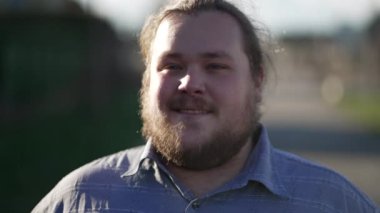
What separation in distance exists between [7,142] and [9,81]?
15.1ft

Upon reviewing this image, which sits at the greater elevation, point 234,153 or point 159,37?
point 159,37

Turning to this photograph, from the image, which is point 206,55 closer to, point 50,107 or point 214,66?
point 214,66

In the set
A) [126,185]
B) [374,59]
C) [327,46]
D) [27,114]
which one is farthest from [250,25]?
[327,46]

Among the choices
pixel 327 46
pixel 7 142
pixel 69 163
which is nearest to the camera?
pixel 69 163

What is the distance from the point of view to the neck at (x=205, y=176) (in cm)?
317

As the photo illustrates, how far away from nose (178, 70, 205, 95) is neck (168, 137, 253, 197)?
0.32 metres

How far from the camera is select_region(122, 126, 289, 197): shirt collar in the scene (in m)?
3.15

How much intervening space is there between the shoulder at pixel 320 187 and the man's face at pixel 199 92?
0.24 m

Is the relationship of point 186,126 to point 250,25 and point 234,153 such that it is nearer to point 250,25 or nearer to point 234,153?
point 234,153

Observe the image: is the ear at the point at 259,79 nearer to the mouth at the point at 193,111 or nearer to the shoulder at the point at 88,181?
the mouth at the point at 193,111

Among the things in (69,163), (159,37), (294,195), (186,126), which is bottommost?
(69,163)

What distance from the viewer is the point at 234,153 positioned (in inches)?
127

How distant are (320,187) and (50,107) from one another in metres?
19.4

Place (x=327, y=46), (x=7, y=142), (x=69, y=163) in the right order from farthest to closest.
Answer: (x=327, y=46) → (x=7, y=142) → (x=69, y=163)
